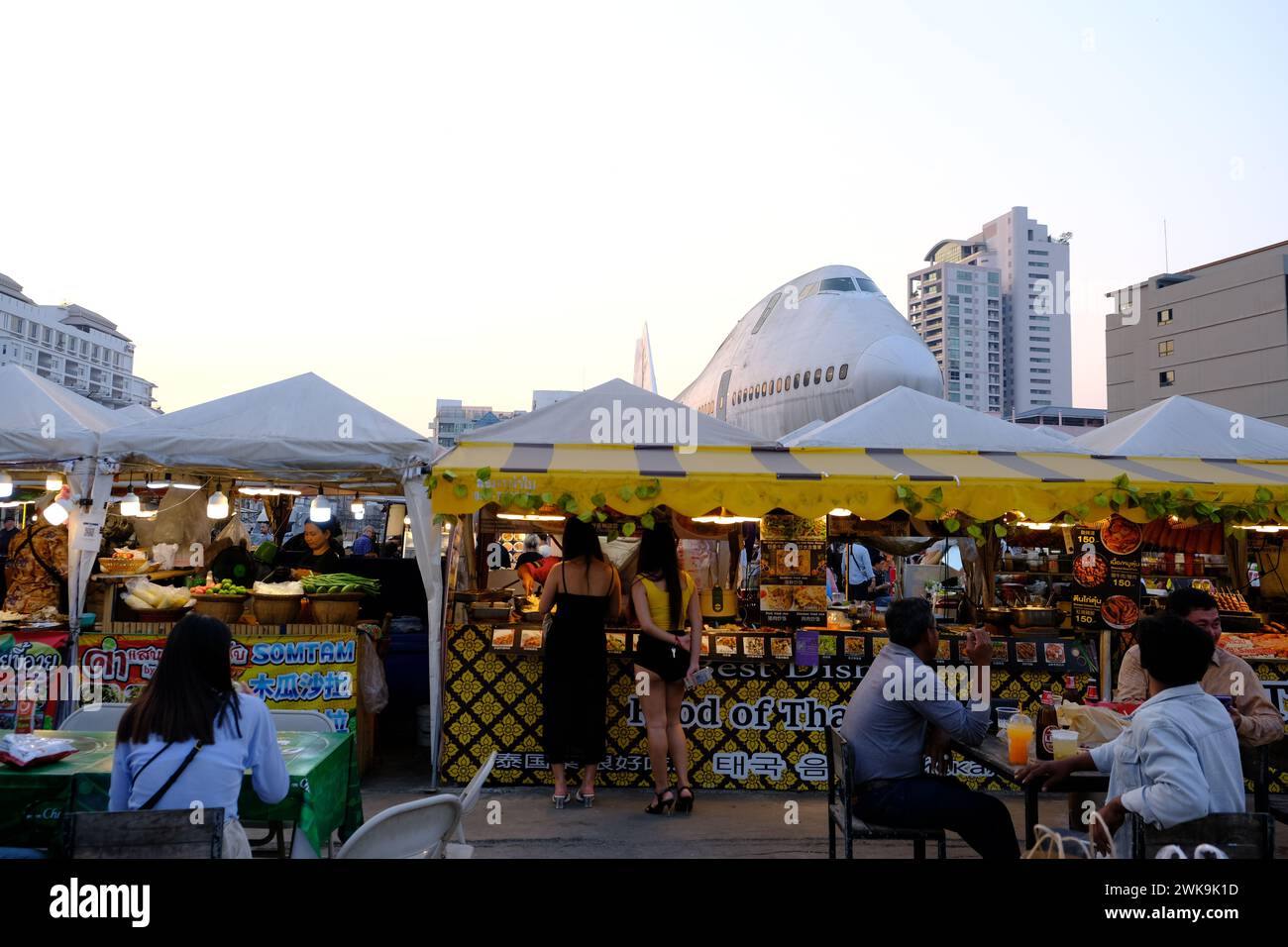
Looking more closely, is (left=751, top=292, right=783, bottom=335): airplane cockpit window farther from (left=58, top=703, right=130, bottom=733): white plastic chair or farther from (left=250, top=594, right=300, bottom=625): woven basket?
(left=58, top=703, right=130, bottom=733): white plastic chair

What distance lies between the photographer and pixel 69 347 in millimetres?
99875

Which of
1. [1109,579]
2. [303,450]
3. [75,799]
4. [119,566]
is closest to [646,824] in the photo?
[75,799]

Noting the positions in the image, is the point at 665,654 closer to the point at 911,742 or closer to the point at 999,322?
the point at 911,742

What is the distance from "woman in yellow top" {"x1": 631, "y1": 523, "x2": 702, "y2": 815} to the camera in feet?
22.2

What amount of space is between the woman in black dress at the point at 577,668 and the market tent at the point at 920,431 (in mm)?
3563

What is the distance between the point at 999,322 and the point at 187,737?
525ft

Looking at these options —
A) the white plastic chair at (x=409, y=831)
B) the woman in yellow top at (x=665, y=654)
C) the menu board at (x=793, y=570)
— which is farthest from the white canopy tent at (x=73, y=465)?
the menu board at (x=793, y=570)

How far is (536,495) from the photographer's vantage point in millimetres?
6996

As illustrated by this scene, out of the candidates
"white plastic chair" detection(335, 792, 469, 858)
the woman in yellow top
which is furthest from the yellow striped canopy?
"white plastic chair" detection(335, 792, 469, 858)

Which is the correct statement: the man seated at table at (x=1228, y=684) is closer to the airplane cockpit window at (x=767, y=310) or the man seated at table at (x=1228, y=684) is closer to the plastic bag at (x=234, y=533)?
the plastic bag at (x=234, y=533)

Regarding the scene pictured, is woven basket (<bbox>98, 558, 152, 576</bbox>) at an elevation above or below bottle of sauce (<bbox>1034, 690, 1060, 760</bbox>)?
above

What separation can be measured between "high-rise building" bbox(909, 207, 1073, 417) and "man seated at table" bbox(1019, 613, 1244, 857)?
149 m

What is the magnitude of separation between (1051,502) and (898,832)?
3709 mm
